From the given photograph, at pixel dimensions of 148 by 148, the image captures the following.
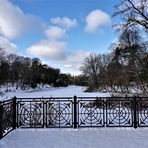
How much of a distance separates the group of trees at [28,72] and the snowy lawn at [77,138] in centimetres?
5542

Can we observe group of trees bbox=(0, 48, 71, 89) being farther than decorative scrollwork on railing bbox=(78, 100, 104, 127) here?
Yes

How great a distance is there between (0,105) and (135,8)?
12679mm

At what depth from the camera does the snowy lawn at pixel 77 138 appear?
6617mm

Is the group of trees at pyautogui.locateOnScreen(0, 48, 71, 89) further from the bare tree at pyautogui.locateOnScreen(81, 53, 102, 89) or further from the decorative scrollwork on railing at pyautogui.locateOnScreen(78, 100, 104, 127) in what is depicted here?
the decorative scrollwork on railing at pyautogui.locateOnScreen(78, 100, 104, 127)

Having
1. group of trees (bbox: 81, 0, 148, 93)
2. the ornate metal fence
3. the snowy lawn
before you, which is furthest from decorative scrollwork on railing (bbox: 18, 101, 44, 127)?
group of trees (bbox: 81, 0, 148, 93)

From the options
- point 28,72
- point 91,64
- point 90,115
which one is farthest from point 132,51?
point 28,72

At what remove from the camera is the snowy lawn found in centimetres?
662

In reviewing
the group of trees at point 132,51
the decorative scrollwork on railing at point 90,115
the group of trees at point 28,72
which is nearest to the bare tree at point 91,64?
the group of trees at point 28,72

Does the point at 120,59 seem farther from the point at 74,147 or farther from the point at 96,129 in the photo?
the point at 74,147

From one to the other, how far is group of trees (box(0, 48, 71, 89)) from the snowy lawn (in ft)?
182

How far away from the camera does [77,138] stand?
286 inches

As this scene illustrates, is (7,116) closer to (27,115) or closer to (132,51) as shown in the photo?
(27,115)

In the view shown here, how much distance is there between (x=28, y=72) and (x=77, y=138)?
6806cm

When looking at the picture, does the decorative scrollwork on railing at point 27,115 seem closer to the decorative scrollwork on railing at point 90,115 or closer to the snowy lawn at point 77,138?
the snowy lawn at point 77,138
